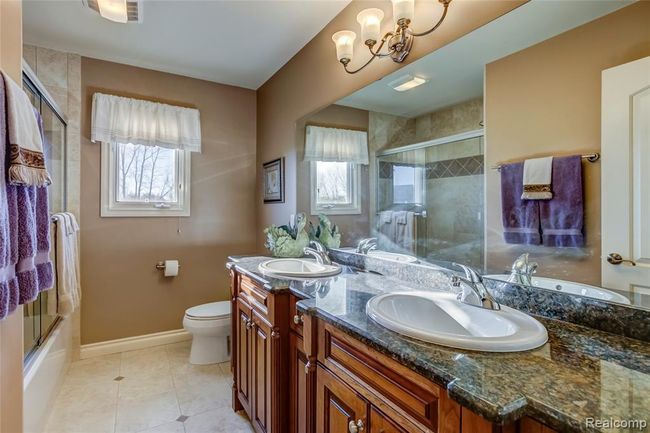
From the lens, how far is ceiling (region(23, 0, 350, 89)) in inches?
78.0

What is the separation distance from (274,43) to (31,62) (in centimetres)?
174

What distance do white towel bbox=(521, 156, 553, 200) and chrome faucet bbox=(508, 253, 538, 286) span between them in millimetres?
209

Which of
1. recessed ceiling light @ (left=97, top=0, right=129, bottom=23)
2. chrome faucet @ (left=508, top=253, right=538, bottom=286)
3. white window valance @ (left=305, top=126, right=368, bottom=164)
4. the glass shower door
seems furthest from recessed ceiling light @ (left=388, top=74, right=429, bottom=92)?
the glass shower door

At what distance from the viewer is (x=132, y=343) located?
2.79 m

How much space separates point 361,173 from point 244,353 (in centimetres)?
124

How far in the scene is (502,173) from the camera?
4.07ft

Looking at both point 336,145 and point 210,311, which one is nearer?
point 336,145

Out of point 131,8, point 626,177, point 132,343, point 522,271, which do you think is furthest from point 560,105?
point 132,343

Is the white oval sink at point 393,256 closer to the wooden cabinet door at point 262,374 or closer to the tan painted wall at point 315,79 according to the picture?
the wooden cabinet door at point 262,374

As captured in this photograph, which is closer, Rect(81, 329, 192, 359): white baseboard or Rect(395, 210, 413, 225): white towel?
Rect(395, 210, 413, 225): white towel

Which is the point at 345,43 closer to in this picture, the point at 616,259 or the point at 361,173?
the point at 361,173

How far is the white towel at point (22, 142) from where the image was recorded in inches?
A: 45.3

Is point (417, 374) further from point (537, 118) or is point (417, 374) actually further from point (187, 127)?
point (187, 127)

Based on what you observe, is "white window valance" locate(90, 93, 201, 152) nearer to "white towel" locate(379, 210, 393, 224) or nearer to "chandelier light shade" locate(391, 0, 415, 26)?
"white towel" locate(379, 210, 393, 224)
